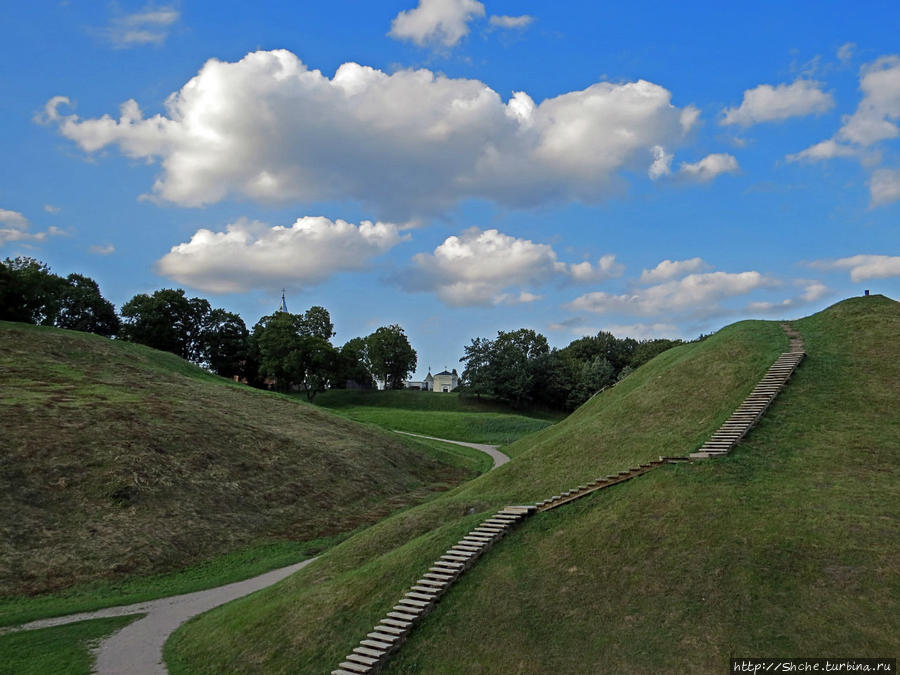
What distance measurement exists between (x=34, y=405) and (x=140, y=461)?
10537 mm

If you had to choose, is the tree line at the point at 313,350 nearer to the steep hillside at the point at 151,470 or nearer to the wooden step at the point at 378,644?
the steep hillside at the point at 151,470

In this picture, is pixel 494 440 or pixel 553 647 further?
pixel 494 440

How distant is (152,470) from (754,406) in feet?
118

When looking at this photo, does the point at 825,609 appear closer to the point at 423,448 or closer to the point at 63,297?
the point at 423,448

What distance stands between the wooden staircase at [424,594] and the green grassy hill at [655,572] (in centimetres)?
51

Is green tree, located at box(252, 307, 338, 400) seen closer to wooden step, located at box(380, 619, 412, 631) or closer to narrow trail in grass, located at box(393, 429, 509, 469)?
narrow trail in grass, located at box(393, 429, 509, 469)

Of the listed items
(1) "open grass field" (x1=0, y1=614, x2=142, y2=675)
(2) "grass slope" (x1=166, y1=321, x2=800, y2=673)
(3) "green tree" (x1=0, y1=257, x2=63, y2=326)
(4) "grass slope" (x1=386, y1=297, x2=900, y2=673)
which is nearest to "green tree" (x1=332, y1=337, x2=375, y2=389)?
(3) "green tree" (x1=0, y1=257, x2=63, y2=326)

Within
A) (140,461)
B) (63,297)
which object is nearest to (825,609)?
(140,461)

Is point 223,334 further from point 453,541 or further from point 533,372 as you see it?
point 453,541

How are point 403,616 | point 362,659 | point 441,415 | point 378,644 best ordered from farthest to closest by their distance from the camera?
point 441,415 < point 403,616 < point 378,644 < point 362,659

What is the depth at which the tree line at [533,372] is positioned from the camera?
11312cm

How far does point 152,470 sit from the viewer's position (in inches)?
1447

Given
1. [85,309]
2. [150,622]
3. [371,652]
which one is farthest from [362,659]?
[85,309]

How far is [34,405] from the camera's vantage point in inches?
1601
